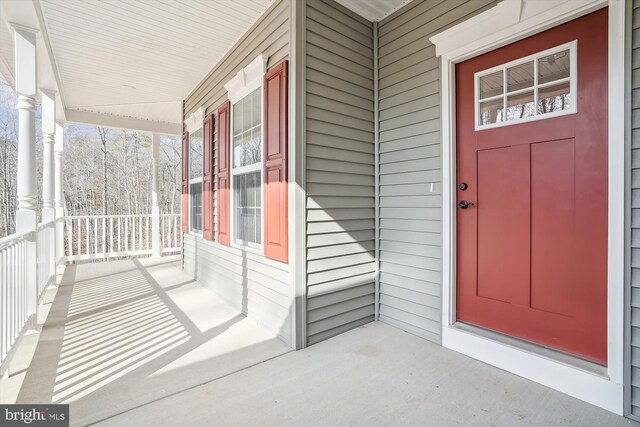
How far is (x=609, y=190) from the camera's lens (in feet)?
5.82

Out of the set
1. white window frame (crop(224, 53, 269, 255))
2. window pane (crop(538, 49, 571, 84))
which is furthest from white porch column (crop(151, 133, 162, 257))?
window pane (crop(538, 49, 571, 84))

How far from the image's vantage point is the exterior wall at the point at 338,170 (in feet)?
8.80

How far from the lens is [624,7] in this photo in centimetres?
169

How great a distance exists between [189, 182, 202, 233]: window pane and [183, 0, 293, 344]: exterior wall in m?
0.26

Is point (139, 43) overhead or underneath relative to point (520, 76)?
overhead

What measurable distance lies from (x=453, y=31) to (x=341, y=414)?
2.77 metres

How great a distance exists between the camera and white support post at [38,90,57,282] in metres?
4.14

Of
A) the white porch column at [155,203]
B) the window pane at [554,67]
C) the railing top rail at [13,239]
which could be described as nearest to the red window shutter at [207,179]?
the railing top rail at [13,239]

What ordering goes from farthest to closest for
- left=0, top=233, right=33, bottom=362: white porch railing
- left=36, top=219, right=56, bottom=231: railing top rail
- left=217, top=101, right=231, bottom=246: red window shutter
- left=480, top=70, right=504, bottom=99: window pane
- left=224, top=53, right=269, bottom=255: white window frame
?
left=217, top=101, right=231, bottom=246: red window shutter, left=36, top=219, right=56, bottom=231: railing top rail, left=224, top=53, right=269, bottom=255: white window frame, left=480, top=70, right=504, bottom=99: window pane, left=0, top=233, right=33, bottom=362: white porch railing

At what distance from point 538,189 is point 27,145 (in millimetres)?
4229

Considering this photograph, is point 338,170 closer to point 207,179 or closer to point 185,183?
point 207,179

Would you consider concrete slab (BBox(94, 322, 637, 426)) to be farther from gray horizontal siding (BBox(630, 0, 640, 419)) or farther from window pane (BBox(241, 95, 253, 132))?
window pane (BBox(241, 95, 253, 132))

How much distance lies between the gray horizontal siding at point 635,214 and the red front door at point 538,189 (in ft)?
0.43

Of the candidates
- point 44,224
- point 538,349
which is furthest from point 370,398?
point 44,224
